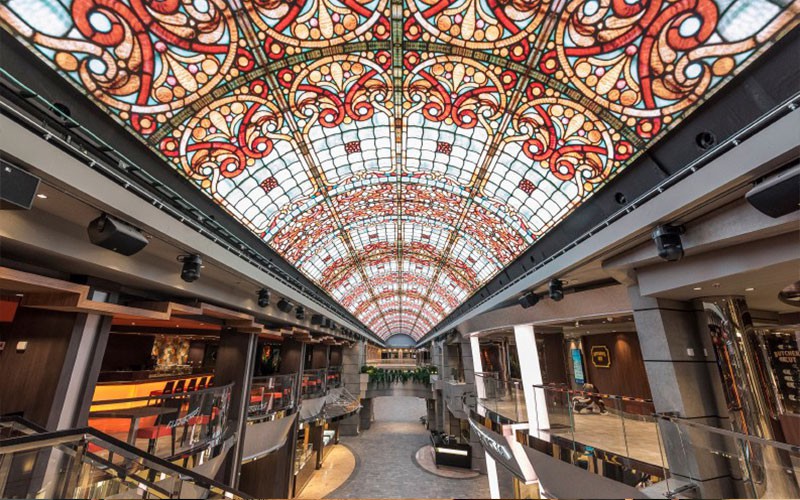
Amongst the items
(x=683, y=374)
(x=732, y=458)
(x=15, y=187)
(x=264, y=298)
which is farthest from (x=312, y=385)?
(x=15, y=187)

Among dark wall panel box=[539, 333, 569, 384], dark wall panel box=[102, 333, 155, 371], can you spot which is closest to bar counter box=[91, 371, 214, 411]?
dark wall panel box=[102, 333, 155, 371]

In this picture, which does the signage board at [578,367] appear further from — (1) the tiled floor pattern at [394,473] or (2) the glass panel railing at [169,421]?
(2) the glass panel railing at [169,421]

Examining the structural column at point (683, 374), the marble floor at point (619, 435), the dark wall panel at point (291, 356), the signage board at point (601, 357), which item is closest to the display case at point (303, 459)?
the dark wall panel at point (291, 356)

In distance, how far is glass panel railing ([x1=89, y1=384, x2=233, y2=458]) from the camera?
5547mm

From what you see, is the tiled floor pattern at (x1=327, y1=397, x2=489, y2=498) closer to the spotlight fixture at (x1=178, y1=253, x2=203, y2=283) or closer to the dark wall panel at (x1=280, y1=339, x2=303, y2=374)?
the dark wall panel at (x1=280, y1=339, x2=303, y2=374)

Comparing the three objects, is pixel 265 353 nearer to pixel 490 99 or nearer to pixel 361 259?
pixel 361 259

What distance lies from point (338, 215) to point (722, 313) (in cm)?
1245

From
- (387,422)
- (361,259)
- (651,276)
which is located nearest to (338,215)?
(361,259)

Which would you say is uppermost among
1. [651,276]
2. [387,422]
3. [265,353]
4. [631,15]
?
[631,15]

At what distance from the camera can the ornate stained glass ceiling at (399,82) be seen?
4.90 meters

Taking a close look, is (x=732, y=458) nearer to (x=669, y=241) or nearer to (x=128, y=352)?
(x=669, y=241)

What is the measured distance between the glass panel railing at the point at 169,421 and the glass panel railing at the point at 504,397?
309 inches

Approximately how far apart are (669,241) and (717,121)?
2298 millimetres

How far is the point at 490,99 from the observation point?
7746mm
